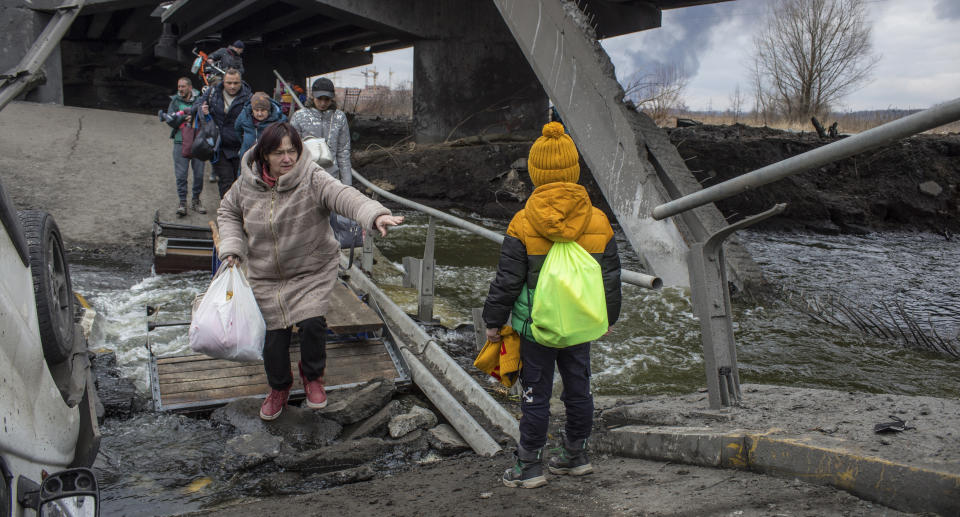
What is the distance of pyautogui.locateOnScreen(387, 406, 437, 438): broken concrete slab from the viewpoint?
13.5ft

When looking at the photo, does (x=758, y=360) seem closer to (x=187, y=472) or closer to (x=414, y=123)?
(x=187, y=472)

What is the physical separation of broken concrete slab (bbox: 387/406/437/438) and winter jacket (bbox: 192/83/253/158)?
4.71 meters

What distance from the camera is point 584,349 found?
10.2 feet

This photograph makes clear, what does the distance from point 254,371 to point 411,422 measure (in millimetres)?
1232

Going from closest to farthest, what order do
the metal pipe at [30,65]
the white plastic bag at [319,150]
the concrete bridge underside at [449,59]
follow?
the metal pipe at [30,65] → the white plastic bag at [319,150] → the concrete bridge underside at [449,59]

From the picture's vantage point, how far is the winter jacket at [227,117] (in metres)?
7.71

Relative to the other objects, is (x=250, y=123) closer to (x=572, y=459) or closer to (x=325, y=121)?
(x=325, y=121)

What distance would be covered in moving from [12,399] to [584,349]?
2.07 m

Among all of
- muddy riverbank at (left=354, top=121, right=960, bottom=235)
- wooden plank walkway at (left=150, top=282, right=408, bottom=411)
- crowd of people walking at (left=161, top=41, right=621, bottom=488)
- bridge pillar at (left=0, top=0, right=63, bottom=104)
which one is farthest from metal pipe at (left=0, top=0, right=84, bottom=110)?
bridge pillar at (left=0, top=0, right=63, bottom=104)

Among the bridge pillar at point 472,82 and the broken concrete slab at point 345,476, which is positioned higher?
the bridge pillar at point 472,82

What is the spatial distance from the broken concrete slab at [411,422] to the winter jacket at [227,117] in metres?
4.71

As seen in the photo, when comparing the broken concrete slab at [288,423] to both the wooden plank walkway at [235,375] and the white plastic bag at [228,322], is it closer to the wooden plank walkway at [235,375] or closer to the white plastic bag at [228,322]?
the wooden plank walkway at [235,375]

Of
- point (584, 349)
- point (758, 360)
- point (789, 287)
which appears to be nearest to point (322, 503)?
point (584, 349)

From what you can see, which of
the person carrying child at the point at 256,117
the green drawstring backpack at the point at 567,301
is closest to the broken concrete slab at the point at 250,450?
the green drawstring backpack at the point at 567,301
